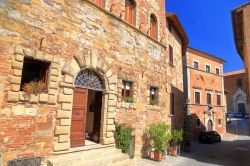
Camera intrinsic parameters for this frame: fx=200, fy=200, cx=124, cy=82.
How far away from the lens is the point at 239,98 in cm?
3850

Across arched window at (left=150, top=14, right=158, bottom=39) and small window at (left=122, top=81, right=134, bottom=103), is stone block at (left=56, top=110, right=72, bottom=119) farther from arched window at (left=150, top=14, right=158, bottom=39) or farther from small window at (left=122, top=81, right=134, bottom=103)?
arched window at (left=150, top=14, right=158, bottom=39)

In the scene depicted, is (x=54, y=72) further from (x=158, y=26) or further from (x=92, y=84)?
(x=158, y=26)

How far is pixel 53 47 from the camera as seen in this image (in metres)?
6.58

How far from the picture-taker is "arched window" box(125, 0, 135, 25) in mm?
10188

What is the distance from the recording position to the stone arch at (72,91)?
6555mm

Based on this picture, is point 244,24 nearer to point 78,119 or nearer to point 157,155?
point 157,155

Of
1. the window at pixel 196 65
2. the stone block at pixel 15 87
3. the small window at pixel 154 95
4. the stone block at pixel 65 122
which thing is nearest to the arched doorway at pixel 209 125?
the window at pixel 196 65

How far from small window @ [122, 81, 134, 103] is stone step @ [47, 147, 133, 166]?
2.40 metres

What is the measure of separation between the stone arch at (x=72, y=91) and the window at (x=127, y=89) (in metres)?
0.73

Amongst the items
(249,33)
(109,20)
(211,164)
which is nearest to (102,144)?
(109,20)

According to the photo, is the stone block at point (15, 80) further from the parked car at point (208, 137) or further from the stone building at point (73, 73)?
the parked car at point (208, 137)

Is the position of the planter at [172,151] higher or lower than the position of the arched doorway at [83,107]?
lower

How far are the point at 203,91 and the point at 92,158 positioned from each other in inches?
796

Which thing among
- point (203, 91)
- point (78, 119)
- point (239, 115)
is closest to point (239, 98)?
point (239, 115)
